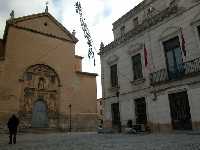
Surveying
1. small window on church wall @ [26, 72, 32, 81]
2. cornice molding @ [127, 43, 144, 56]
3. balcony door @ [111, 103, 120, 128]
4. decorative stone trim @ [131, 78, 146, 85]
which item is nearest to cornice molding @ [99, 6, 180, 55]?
cornice molding @ [127, 43, 144, 56]

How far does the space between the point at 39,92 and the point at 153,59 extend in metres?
14.6

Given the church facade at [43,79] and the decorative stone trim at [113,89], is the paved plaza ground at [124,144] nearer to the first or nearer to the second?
the decorative stone trim at [113,89]

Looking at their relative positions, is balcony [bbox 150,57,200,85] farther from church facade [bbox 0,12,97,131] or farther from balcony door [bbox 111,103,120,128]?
church facade [bbox 0,12,97,131]

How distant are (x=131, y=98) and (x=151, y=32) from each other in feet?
17.8

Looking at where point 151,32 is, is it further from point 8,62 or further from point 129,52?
point 8,62

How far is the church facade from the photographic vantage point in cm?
2372

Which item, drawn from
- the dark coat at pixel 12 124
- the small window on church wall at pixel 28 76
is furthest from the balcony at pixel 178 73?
the small window on church wall at pixel 28 76

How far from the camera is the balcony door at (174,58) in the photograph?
14652 mm

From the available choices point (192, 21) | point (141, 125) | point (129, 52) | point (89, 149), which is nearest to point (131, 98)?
point (141, 125)

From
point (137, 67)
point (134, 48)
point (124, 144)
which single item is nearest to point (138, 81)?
point (137, 67)

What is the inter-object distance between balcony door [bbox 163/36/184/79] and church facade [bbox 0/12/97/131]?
1509cm

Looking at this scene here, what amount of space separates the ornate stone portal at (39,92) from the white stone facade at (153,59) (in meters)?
7.77

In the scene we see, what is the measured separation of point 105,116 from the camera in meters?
20.9

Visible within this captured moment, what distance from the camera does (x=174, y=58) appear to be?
15117 mm
